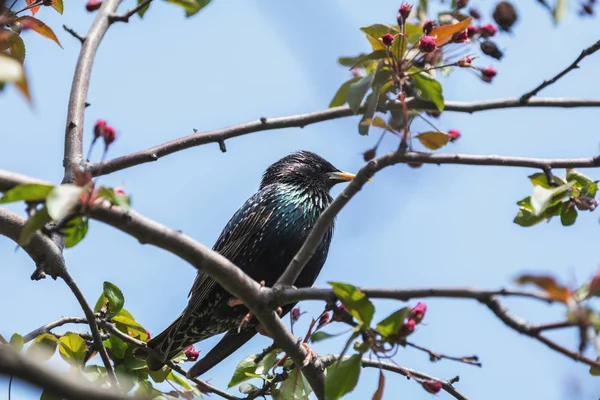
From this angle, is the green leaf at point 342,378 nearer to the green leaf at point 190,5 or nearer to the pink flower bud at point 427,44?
the pink flower bud at point 427,44

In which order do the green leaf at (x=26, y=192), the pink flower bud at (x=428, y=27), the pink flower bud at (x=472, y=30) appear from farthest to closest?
the pink flower bud at (x=472, y=30) < the pink flower bud at (x=428, y=27) < the green leaf at (x=26, y=192)

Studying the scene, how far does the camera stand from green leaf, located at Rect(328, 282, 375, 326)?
2615mm

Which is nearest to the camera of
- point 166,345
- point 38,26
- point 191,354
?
point 38,26

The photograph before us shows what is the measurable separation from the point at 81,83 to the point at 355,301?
2064 mm

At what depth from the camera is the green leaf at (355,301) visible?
2615 mm

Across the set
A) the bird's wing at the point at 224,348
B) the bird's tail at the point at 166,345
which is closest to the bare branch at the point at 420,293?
the bird's tail at the point at 166,345

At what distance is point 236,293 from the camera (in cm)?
299

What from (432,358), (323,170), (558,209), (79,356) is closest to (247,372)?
(79,356)

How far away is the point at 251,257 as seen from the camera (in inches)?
199

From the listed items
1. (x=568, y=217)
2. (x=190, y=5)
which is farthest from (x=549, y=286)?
(x=190, y=5)

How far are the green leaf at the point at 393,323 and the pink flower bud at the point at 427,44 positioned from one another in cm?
97

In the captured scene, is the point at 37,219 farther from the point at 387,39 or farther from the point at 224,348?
the point at 224,348

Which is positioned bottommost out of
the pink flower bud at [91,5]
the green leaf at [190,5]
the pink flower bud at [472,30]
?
the green leaf at [190,5]

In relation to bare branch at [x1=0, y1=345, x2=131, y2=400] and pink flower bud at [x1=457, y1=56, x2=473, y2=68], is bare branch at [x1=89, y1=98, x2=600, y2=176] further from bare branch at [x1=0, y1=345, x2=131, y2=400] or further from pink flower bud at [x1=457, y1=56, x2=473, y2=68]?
bare branch at [x1=0, y1=345, x2=131, y2=400]
